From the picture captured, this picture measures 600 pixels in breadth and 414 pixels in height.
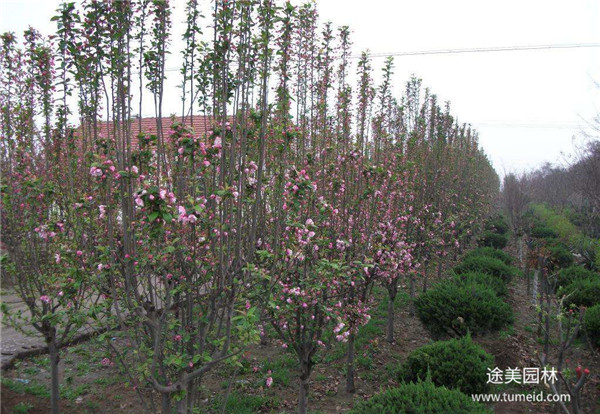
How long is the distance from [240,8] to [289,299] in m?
2.26

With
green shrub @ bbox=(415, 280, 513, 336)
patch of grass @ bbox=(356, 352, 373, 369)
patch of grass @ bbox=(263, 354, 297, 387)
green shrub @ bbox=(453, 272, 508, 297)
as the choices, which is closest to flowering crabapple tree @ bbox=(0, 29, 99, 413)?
patch of grass @ bbox=(263, 354, 297, 387)

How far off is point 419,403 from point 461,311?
→ 315 centimetres

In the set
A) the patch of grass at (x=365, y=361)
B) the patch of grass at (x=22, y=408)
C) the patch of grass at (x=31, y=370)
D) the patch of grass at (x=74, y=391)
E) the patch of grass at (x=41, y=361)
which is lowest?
the patch of grass at (x=365, y=361)

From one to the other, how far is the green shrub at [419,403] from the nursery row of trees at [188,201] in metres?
0.81

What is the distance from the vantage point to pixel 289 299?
11.1 feet

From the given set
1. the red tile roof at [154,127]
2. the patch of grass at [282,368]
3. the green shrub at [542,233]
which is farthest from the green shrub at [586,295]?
the green shrub at [542,233]

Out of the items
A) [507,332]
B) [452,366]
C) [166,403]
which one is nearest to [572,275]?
[507,332]

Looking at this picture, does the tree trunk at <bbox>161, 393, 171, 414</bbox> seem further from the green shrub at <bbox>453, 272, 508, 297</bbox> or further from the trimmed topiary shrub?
the green shrub at <bbox>453, 272, 508, 297</bbox>

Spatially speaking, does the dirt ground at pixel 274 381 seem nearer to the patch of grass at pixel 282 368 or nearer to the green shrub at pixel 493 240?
the patch of grass at pixel 282 368

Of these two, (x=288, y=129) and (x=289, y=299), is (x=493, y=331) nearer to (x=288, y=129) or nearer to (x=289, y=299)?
(x=289, y=299)

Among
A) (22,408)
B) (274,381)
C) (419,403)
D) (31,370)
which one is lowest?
(274,381)

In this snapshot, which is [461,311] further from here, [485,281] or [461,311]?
[485,281]

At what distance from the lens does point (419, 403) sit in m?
2.61

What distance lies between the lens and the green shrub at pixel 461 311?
5422 mm
